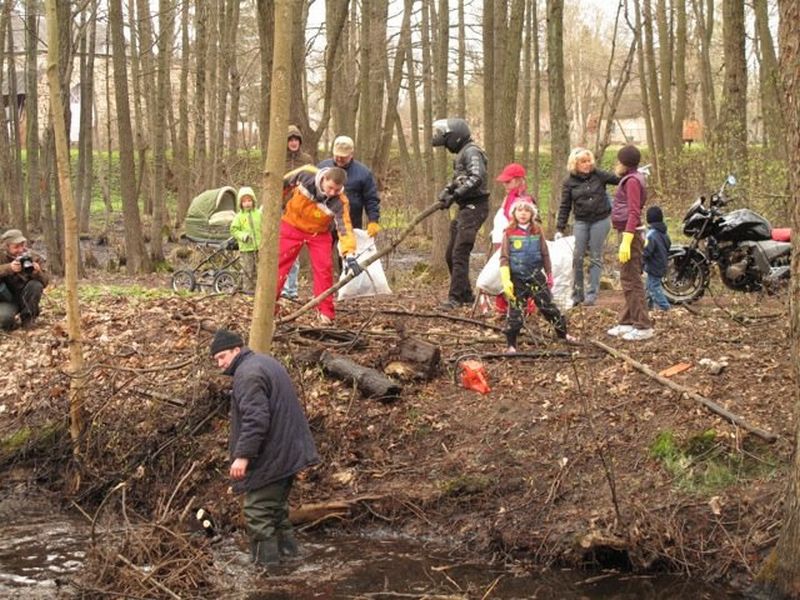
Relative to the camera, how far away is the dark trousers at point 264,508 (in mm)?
6910

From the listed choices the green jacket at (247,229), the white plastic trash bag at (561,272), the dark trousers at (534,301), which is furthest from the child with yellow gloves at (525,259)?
the green jacket at (247,229)

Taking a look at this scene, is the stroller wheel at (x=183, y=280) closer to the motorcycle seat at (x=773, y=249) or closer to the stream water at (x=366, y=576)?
the stream water at (x=366, y=576)

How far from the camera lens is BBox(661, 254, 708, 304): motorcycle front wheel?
462 inches

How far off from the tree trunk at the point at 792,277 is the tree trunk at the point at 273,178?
3312 mm

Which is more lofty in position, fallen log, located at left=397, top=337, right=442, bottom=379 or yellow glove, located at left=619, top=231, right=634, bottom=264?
yellow glove, located at left=619, top=231, right=634, bottom=264

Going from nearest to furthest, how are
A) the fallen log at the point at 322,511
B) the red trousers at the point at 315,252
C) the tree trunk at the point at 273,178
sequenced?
the tree trunk at the point at 273,178 → the fallen log at the point at 322,511 → the red trousers at the point at 315,252

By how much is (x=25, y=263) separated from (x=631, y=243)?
6.86 meters

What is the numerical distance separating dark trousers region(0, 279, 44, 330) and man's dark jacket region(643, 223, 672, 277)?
7055 millimetres

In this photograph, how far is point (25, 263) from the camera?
1119 centimetres

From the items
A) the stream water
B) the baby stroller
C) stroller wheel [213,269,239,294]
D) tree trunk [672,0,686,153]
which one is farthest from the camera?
tree trunk [672,0,686,153]

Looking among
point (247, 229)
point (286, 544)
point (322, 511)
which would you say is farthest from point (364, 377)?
point (247, 229)

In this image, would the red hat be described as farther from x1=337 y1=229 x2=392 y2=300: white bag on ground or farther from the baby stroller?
the baby stroller

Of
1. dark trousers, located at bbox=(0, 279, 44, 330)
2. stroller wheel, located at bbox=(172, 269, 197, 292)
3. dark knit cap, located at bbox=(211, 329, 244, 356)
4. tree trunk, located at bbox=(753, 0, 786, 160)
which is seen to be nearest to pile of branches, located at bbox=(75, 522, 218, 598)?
dark knit cap, located at bbox=(211, 329, 244, 356)

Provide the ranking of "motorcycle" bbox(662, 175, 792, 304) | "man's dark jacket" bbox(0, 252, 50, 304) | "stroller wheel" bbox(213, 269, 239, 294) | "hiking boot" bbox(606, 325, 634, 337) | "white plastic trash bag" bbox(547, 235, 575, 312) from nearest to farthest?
1. "hiking boot" bbox(606, 325, 634, 337)
2. "white plastic trash bag" bbox(547, 235, 575, 312)
3. "man's dark jacket" bbox(0, 252, 50, 304)
4. "motorcycle" bbox(662, 175, 792, 304)
5. "stroller wheel" bbox(213, 269, 239, 294)
